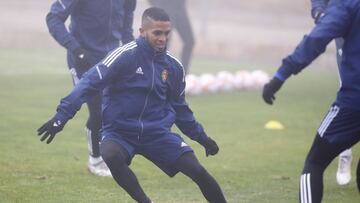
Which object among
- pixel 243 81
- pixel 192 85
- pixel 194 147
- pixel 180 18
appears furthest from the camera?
pixel 243 81

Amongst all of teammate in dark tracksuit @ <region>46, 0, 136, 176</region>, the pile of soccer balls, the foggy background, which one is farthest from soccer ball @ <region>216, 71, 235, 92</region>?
teammate in dark tracksuit @ <region>46, 0, 136, 176</region>

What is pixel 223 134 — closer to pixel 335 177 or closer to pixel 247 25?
pixel 335 177

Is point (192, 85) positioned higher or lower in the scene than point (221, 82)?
higher

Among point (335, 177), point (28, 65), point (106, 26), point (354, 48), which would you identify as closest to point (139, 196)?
point (354, 48)

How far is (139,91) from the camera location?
20.8 feet

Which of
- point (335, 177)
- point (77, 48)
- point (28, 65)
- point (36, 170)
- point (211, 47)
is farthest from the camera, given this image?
point (211, 47)

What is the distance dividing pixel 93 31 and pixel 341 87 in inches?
123

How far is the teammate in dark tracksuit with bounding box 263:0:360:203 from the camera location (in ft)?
17.8

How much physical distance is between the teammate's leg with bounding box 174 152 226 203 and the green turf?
1.17 m

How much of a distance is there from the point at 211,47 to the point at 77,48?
16.2 m

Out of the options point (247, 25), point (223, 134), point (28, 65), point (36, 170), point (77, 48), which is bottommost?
point (247, 25)

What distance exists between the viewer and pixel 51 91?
14.4m

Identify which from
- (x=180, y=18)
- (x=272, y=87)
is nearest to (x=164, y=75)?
(x=272, y=87)

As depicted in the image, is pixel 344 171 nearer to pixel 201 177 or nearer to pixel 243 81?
pixel 201 177
